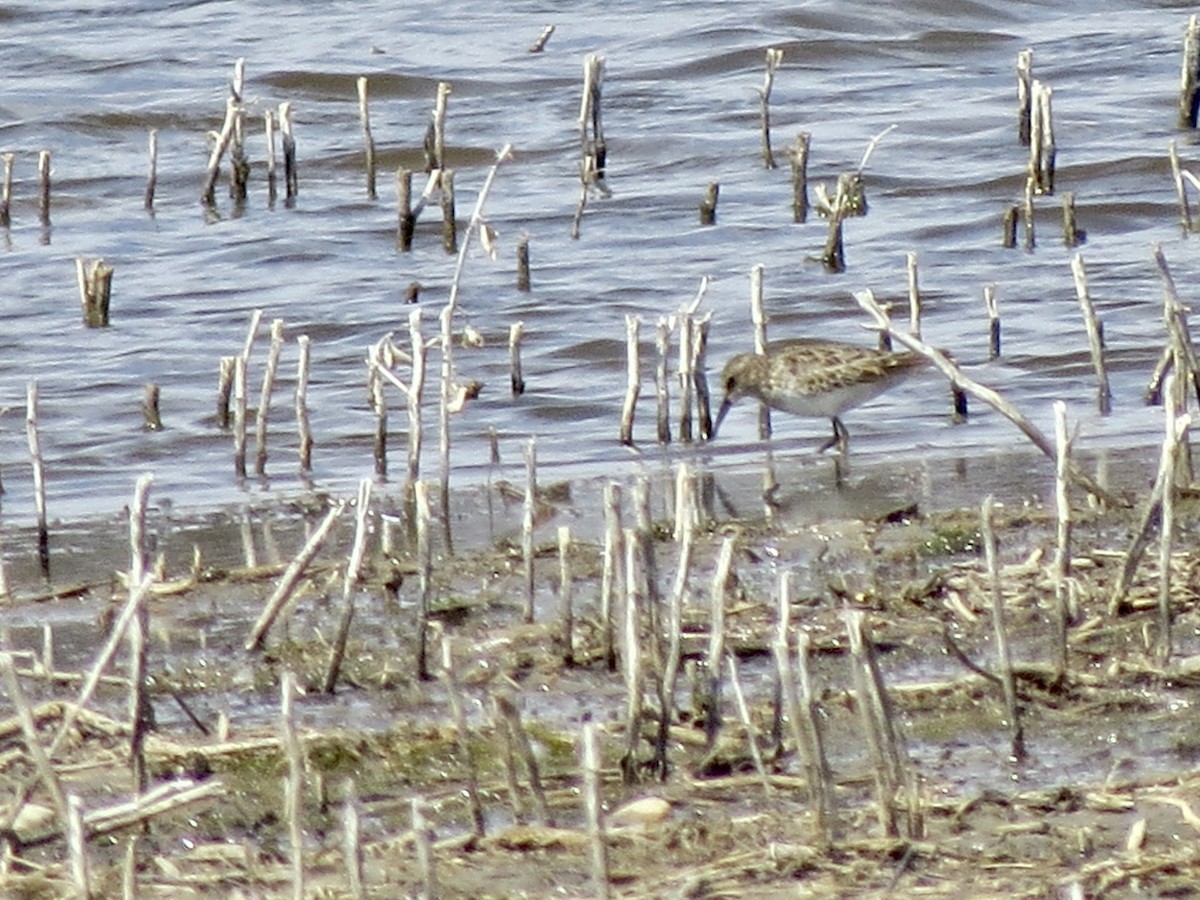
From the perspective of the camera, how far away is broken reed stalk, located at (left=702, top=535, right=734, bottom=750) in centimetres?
489

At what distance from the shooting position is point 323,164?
16594mm

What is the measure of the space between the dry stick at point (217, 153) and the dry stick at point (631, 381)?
5164 millimetres

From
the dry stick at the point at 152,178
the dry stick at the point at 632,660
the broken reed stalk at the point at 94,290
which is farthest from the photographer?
the dry stick at the point at 152,178

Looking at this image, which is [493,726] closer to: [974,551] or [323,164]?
[974,551]

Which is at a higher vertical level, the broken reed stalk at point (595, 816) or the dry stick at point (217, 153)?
the broken reed stalk at point (595, 816)

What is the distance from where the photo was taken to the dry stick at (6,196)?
555 inches

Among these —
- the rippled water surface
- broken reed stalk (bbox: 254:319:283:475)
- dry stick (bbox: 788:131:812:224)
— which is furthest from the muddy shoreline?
dry stick (bbox: 788:131:812:224)

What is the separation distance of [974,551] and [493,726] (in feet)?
6.90

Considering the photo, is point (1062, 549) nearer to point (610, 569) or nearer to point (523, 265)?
point (610, 569)

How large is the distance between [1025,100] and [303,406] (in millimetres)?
7791

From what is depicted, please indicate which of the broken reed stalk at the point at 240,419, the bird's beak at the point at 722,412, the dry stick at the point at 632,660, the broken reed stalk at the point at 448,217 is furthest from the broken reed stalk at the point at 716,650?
the broken reed stalk at the point at 448,217

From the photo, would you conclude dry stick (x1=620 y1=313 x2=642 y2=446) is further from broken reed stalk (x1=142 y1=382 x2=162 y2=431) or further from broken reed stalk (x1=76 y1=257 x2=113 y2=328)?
broken reed stalk (x1=76 y1=257 x2=113 y2=328)

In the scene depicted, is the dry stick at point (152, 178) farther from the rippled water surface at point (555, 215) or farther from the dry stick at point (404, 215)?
the dry stick at point (404, 215)

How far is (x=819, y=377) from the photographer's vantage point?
31.1 feet
